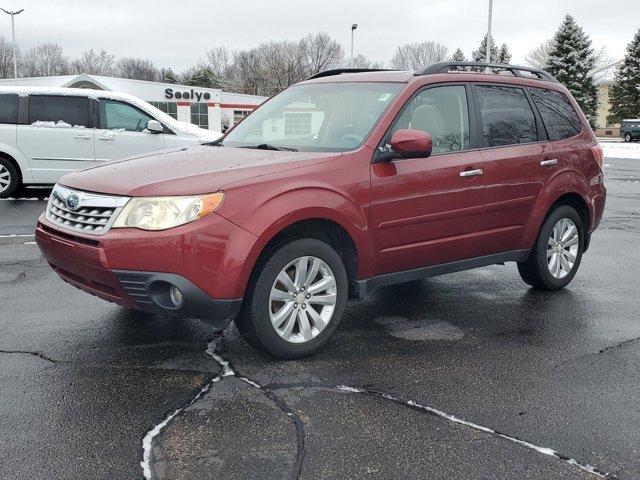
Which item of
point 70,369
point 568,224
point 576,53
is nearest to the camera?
point 70,369

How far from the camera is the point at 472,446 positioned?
3.13 metres

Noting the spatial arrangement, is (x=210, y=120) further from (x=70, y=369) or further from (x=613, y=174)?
(x=70, y=369)

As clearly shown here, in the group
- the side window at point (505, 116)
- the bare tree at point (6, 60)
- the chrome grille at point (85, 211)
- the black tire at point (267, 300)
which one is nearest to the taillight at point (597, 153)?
the side window at point (505, 116)

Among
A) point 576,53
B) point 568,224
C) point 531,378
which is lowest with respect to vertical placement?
point 531,378

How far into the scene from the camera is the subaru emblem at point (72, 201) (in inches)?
159

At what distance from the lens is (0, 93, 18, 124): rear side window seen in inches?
450

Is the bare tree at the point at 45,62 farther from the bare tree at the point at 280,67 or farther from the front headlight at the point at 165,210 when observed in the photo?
the front headlight at the point at 165,210

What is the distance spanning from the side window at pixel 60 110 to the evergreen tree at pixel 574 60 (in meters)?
48.7

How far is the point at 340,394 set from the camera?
3.70m

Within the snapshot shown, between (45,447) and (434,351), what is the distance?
8.07ft

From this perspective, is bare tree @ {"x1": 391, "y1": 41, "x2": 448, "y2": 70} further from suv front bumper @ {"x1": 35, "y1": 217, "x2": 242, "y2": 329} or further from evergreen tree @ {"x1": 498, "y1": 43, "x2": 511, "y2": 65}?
suv front bumper @ {"x1": 35, "y1": 217, "x2": 242, "y2": 329}

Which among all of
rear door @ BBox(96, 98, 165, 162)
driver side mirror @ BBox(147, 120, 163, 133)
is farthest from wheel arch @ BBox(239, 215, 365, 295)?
rear door @ BBox(96, 98, 165, 162)

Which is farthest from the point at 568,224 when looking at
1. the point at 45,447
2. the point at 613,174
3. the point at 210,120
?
the point at 210,120

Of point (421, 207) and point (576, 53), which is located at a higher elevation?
point (576, 53)
